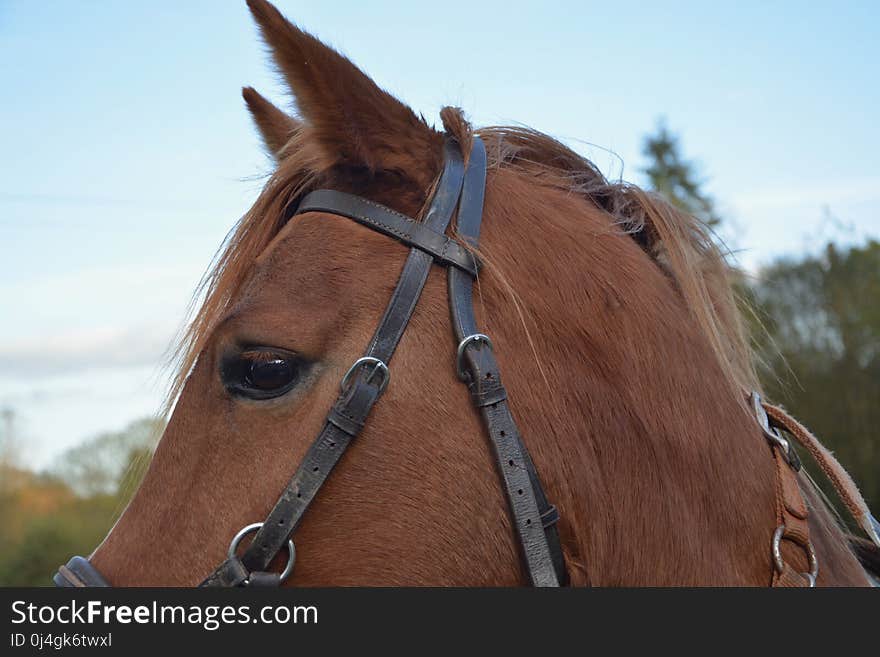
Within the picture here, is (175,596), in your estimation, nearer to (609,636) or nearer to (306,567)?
(306,567)

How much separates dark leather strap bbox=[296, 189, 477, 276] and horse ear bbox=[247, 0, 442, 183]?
12 centimetres

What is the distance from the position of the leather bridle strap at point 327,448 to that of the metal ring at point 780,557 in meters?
1.19

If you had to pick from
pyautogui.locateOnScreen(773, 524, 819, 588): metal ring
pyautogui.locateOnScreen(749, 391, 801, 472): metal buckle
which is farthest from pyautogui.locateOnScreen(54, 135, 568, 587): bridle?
pyautogui.locateOnScreen(749, 391, 801, 472): metal buckle

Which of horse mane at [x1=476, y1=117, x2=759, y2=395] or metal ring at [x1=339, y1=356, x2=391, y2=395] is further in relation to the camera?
horse mane at [x1=476, y1=117, x2=759, y2=395]

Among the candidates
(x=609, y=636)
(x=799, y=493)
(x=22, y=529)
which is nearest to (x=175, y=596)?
(x=609, y=636)

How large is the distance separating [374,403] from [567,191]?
3.34 ft

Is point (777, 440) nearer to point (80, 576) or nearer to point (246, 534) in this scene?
point (246, 534)

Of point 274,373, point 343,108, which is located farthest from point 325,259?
point 343,108

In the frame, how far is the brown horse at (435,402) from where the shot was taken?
192cm

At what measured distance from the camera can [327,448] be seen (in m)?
1.91

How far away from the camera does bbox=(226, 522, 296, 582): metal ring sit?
1878 millimetres

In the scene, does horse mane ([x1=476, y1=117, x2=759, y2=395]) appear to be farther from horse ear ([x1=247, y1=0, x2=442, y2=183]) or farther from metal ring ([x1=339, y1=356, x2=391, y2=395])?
metal ring ([x1=339, y1=356, x2=391, y2=395])

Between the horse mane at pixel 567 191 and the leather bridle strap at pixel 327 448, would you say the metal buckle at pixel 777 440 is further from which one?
the leather bridle strap at pixel 327 448

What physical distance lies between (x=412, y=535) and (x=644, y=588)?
0.65m
